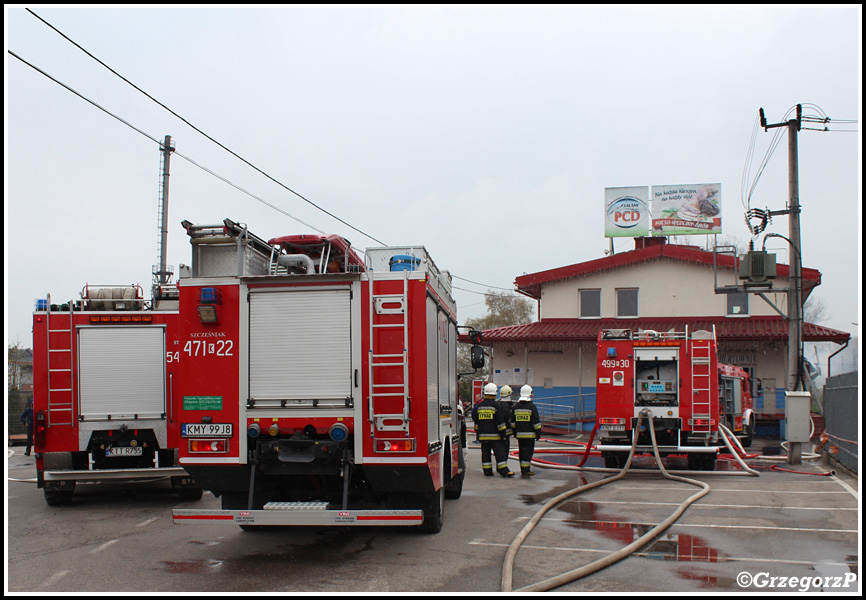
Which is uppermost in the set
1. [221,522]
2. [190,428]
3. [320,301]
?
[320,301]

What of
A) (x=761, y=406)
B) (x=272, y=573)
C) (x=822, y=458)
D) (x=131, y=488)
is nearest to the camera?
(x=272, y=573)

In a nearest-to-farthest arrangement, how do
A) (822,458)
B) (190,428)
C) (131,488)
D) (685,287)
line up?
(190,428) → (131,488) → (822,458) → (685,287)

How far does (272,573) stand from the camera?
6.47 meters

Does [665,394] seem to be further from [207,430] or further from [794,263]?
[207,430]

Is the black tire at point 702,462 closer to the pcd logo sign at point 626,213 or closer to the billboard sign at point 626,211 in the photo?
the billboard sign at point 626,211

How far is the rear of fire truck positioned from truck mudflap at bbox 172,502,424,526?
27.4 feet

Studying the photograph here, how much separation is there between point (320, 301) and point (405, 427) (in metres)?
1.47

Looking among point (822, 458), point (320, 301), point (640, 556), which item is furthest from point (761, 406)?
point (320, 301)

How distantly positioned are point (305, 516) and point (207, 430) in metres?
1.34

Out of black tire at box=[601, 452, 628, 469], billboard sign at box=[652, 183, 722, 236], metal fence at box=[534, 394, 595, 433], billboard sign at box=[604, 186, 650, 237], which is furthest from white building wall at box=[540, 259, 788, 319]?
black tire at box=[601, 452, 628, 469]

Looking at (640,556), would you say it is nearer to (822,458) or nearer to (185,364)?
(185,364)

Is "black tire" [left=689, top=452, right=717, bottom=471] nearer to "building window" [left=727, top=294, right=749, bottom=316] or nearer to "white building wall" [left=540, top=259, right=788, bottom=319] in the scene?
"white building wall" [left=540, top=259, right=788, bottom=319]

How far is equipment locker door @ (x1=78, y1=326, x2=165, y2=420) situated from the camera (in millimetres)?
10547

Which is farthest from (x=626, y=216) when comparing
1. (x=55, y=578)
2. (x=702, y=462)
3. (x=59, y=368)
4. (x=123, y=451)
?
(x=55, y=578)
